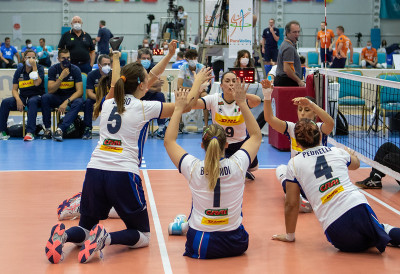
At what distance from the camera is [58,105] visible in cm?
1163

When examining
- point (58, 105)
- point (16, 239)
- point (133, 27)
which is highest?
point (133, 27)

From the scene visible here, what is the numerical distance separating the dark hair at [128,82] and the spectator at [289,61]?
18.2 ft

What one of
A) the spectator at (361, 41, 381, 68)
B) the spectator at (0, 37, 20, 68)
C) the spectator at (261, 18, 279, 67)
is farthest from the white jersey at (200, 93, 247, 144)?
the spectator at (0, 37, 20, 68)

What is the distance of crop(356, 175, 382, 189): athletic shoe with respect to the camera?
745cm

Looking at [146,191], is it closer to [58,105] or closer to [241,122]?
[241,122]

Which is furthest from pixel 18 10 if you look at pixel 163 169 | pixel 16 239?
pixel 16 239

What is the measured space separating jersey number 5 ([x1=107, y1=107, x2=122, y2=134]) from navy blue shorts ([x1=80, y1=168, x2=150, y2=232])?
35 centimetres

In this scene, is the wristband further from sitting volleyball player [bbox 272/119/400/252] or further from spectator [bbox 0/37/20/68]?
spectator [bbox 0/37/20/68]

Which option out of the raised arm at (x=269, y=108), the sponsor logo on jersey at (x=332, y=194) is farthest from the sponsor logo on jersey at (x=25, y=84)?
the sponsor logo on jersey at (x=332, y=194)

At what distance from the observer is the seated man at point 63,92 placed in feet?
37.5

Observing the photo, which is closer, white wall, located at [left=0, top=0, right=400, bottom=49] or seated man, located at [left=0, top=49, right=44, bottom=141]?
seated man, located at [left=0, top=49, right=44, bottom=141]

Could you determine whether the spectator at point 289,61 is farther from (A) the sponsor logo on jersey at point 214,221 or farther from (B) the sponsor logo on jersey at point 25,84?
(A) the sponsor logo on jersey at point 214,221

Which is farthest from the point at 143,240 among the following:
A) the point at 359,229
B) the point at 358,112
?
the point at 358,112

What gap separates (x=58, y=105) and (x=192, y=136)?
2690mm
